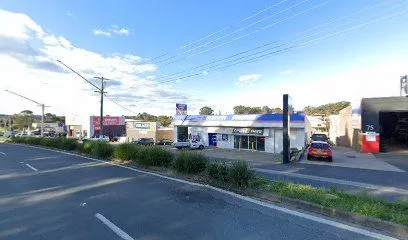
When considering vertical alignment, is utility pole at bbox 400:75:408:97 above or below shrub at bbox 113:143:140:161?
above

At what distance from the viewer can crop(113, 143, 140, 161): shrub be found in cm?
1733

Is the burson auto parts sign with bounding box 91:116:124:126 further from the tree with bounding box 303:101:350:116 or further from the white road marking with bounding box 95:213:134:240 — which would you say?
the tree with bounding box 303:101:350:116

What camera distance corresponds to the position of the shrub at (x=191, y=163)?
12375 mm

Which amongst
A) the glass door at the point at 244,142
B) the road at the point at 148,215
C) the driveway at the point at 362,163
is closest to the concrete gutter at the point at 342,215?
the road at the point at 148,215

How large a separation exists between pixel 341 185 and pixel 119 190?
888 centimetres

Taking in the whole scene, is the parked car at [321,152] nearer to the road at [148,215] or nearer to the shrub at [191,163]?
the shrub at [191,163]

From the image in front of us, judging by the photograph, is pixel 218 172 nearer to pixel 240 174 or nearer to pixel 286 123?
pixel 240 174

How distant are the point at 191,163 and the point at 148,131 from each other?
51044 millimetres

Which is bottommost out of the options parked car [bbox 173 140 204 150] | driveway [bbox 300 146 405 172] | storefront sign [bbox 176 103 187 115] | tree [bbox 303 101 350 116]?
driveway [bbox 300 146 405 172]

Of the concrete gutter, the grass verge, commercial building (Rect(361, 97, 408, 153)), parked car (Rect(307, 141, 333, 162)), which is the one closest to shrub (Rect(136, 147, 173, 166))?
the grass verge

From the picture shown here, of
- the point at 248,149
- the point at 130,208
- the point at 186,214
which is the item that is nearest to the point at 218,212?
the point at 186,214

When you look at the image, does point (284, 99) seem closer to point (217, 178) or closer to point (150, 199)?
point (217, 178)

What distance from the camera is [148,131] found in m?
62.3

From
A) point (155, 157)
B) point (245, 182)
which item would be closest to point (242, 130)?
point (155, 157)
